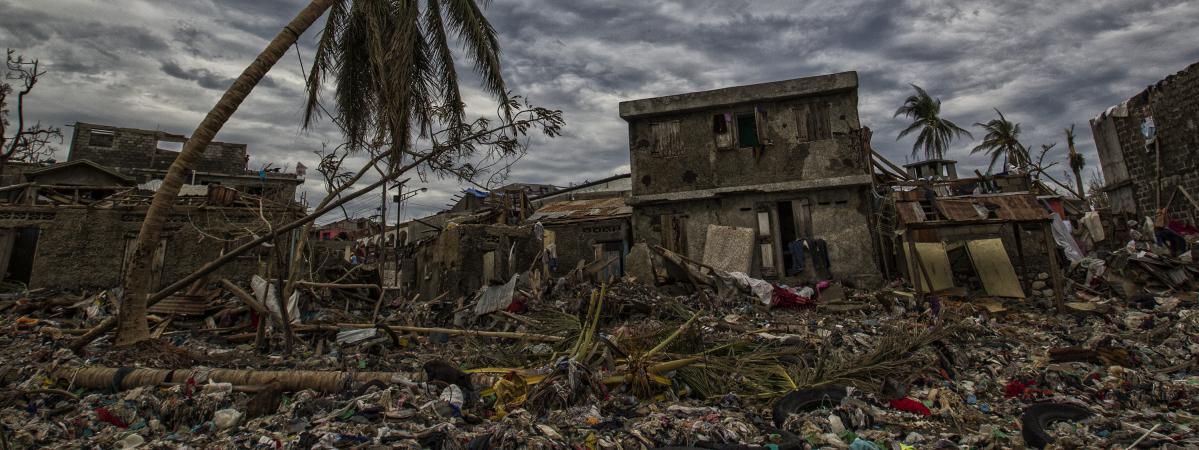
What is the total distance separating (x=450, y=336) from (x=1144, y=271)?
1293 cm

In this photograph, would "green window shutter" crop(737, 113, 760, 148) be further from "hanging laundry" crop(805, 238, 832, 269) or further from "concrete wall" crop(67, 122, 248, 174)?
"concrete wall" crop(67, 122, 248, 174)

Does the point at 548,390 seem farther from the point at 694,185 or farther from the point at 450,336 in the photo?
the point at 694,185

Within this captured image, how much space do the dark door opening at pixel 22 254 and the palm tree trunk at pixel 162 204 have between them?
13042 mm

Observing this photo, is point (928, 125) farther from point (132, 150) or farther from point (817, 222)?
point (132, 150)

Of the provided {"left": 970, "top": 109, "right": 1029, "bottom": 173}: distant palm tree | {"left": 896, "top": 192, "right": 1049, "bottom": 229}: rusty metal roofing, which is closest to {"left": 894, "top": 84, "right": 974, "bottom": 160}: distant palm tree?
{"left": 970, "top": 109, "right": 1029, "bottom": 173}: distant palm tree

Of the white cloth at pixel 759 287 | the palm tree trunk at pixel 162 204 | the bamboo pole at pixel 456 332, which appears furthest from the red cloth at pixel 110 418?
the white cloth at pixel 759 287

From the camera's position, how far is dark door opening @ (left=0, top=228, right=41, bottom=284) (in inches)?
539

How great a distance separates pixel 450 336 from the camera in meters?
8.66

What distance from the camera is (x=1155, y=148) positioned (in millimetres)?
12312

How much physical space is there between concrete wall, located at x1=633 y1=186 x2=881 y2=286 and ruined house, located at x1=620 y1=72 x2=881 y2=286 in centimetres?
2

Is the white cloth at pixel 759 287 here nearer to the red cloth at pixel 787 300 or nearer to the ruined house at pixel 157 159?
the red cloth at pixel 787 300

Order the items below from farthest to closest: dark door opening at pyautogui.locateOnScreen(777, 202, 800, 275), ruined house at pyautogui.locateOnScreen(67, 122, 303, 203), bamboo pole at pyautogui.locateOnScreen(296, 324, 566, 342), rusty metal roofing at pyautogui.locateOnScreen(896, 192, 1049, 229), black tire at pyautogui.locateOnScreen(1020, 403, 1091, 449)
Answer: ruined house at pyautogui.locateOnScreen(67, 122, 303, 203), dark door opening at pyautogui.locateOnScreen(777, 202, 800, 275), rusty metal roofing at pyautogui.locateOnScreen(896, 192, 1049, 229), bamboo pole at pyautogui.locateOnScreen(296, 324, 566, 342), black tire at pyautogui.locateOnScreen(1020, 403, 1091, 449)

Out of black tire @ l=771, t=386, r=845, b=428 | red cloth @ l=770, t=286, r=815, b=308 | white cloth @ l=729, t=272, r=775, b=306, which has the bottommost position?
black tire @ l=771, t=386, r=845, b=428

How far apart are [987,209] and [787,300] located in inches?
196
